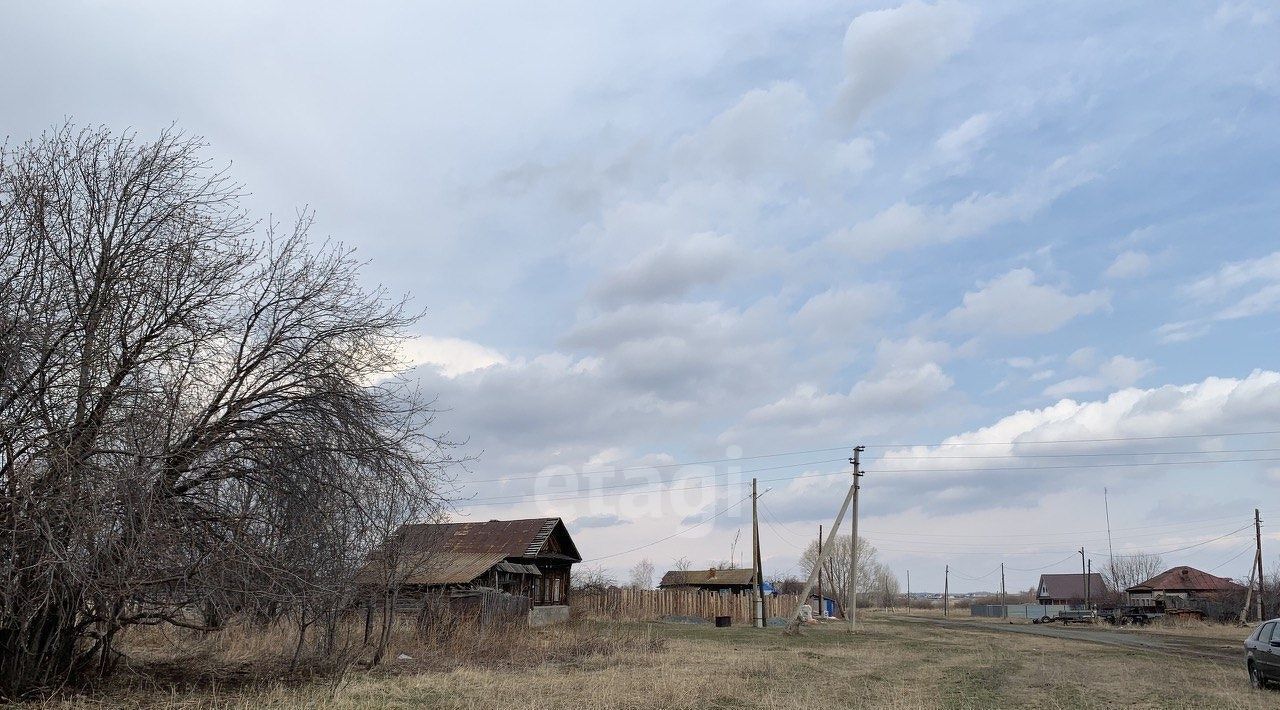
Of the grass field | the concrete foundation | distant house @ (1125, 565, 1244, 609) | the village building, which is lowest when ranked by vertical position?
distant house @ (1125, 565, 1244, 609)

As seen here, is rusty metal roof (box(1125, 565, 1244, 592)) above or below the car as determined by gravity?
below

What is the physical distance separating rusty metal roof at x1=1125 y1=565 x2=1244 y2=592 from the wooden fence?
49.0 meters

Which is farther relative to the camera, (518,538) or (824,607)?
(824,607)

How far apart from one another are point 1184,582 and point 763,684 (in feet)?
273

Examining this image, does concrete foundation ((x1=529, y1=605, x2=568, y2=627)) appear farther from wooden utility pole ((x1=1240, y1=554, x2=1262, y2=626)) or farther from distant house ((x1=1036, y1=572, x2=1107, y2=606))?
distant house ((x1=1036, y1=572, x2=1107, y2=606))

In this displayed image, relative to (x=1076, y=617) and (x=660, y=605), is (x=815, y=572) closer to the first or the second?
(x=660, y=605)

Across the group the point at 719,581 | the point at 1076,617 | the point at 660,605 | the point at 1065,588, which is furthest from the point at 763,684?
the point at 1065,588

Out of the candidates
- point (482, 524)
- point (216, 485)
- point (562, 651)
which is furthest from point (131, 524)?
point (482, 524)

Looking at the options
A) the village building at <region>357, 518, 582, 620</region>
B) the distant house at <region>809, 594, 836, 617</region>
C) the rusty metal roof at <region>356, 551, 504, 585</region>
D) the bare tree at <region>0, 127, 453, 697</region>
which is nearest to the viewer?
the bare tree at <region>0, 127, 453, 697</region>

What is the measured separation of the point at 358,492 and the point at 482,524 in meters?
34.2

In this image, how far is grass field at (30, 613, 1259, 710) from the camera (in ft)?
48.4

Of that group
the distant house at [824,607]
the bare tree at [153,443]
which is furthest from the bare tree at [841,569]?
the bare tree at [153,443]

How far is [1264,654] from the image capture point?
60.1 ft

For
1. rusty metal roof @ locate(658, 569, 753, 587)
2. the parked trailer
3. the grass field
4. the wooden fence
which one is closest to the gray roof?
the parked trailer
